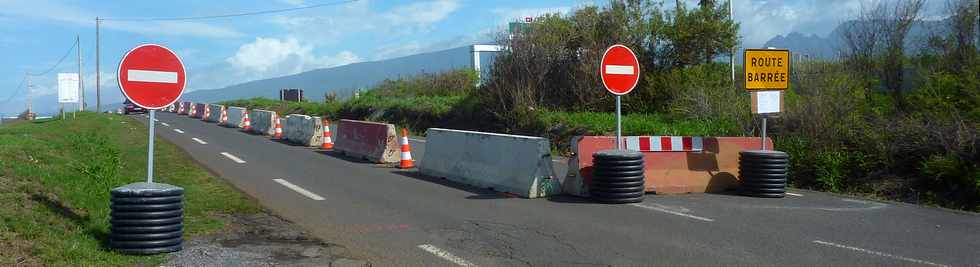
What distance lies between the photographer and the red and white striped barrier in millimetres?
10938

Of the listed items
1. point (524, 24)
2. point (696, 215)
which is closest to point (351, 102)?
point (524, 24)

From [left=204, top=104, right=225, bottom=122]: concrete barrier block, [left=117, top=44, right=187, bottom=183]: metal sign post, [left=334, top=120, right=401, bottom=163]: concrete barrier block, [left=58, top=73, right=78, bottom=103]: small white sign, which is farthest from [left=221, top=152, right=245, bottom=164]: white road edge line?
[left=58, top=73, right=78, bottom=103]: small white sign

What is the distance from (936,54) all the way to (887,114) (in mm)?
3309

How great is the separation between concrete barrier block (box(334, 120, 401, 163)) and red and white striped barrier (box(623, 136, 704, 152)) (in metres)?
6.77

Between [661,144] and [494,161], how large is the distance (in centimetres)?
252

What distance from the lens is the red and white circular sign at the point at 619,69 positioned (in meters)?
10.2

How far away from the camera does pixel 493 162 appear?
11.8 meters

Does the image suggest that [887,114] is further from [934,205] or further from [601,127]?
[601,127]

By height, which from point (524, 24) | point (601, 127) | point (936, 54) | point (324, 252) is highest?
point (524, 24)

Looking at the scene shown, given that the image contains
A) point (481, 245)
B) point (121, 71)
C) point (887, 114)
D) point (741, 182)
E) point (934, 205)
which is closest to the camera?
point (121, 71)

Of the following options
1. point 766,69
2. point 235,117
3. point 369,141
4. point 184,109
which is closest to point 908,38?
point 766,69

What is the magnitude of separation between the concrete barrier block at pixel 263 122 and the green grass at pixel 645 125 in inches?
401

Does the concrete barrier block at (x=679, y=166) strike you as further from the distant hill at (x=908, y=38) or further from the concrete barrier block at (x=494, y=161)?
the distant hill at (x=908, y=38)

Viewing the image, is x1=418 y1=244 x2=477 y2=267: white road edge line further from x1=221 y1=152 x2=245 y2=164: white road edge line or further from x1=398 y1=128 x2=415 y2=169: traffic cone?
x1=221 y1=152 x2=245 y2=164: white road edge line
